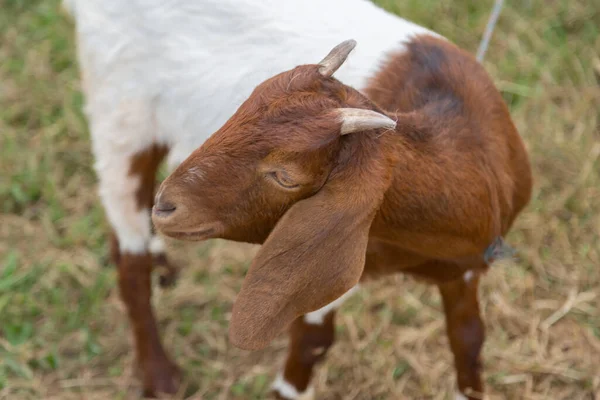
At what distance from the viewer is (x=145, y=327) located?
354 cm

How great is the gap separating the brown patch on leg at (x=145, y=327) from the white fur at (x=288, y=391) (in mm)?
543

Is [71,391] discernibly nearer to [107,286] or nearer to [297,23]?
[107,286]

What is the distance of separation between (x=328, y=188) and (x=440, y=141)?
1.68 ft

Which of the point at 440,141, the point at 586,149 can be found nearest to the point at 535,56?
the point at 586,149

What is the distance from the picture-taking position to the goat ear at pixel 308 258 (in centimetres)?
206

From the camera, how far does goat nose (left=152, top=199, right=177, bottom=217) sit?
2.06 metres

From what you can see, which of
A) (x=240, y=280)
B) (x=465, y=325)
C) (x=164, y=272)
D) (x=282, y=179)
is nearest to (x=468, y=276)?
(x=465, y=325)

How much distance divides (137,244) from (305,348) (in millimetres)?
891

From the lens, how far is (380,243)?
254 centimetres

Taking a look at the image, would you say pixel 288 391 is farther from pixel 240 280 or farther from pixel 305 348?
pixel 240 280

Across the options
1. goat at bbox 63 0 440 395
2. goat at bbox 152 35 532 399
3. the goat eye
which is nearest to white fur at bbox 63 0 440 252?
goat at bbox 63 0 440 395

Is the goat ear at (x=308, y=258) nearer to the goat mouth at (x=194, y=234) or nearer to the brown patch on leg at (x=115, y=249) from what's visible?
the goat mouth at (x=194, y=234)

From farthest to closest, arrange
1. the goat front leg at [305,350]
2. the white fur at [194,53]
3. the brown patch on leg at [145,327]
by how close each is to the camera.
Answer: the brown patch on leg at [145,327] → the goat front leg at [305,350] → the white fur at [194,53]

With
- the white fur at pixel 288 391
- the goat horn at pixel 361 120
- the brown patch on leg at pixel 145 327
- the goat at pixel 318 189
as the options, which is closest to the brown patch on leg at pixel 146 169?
the brown patch on leg at pixel 145 327
